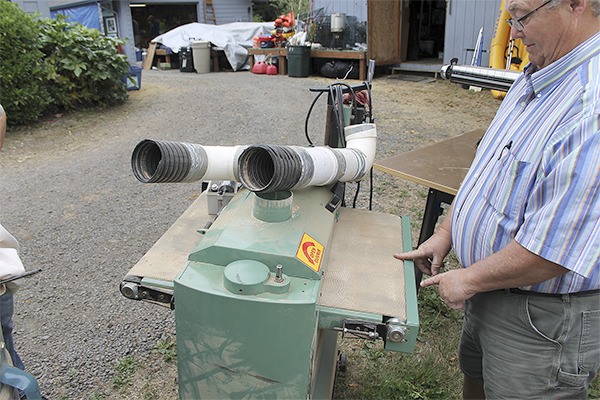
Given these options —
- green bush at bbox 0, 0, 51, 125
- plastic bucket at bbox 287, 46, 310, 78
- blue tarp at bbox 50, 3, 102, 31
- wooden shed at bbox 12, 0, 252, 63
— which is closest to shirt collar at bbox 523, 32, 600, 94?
green bush at bbox 0, 0, 51, 125

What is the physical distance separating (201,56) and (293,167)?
36.1ft

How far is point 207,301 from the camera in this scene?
1121mm

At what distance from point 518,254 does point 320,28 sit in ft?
33.4

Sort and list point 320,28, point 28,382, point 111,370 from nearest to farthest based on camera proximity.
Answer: point 28,382
point 111,370
point 320,28

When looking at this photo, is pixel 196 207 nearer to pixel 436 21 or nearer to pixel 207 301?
pixel 207 301

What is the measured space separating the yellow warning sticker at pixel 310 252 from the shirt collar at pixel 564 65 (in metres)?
0.70

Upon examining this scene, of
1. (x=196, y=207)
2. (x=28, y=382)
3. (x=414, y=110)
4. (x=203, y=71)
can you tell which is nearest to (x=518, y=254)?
(x=196, y=207)

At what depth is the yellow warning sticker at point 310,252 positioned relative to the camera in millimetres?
1194

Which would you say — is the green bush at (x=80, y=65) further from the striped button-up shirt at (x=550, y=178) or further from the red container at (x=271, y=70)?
the striped button-up shirt at (x=550, y=178)

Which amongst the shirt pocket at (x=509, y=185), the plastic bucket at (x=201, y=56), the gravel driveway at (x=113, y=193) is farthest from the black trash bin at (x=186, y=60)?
the shirt pocket at (x=509, y=185)

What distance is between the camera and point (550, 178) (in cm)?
107

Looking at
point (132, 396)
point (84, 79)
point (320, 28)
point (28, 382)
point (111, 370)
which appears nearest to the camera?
point (28, 382)

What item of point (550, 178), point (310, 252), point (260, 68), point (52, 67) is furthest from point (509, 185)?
point (260, 68)

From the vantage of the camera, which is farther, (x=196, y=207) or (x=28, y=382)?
(x=196, y=207)
